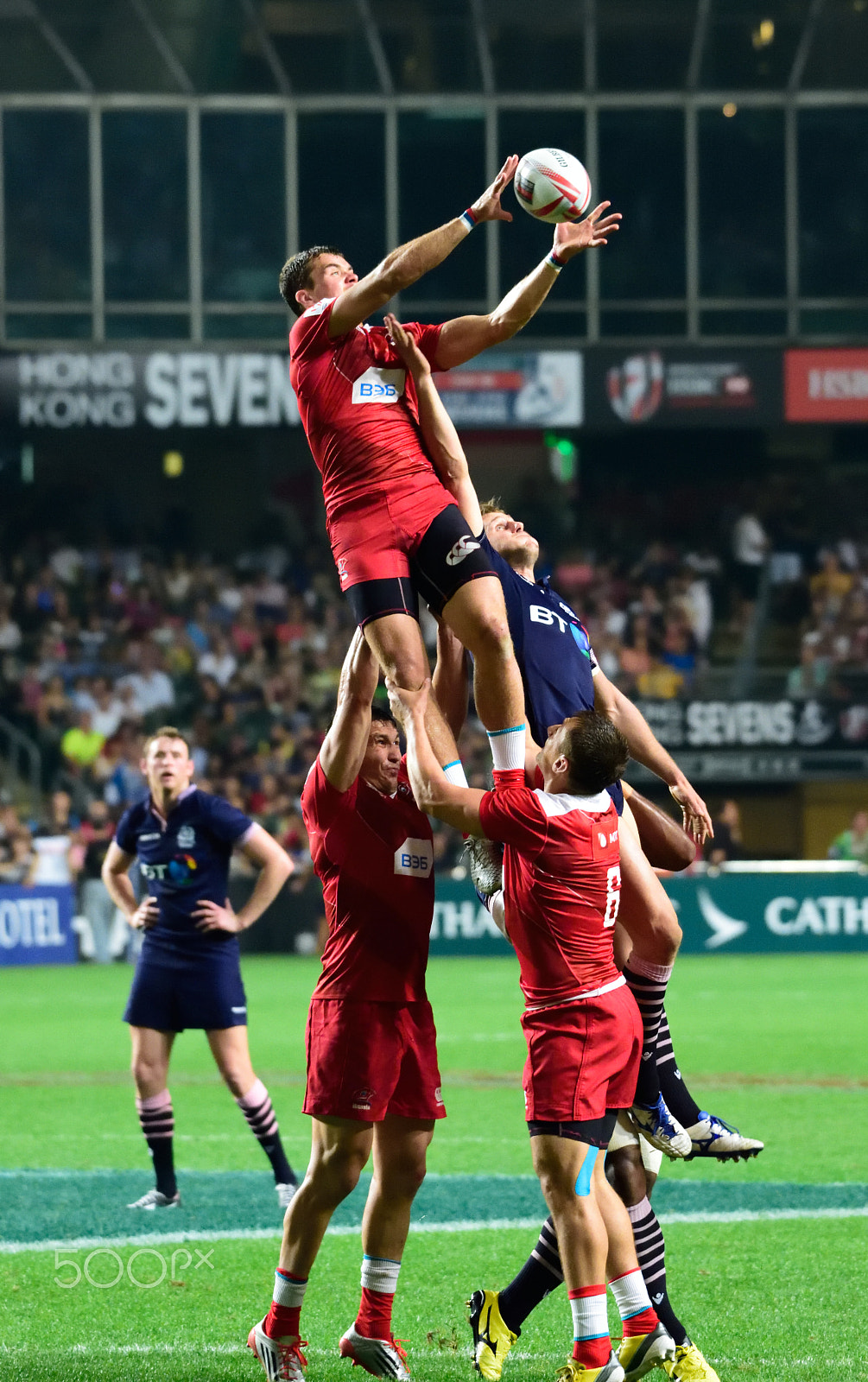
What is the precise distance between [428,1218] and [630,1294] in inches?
113

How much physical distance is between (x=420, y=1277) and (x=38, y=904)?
1544 cm

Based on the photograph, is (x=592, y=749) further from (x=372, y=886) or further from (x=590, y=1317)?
(x=590, y=1317)

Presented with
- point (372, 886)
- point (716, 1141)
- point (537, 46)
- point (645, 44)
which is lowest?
point (716, 1141)

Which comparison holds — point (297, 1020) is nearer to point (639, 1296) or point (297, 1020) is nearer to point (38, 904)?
point (38, 904)

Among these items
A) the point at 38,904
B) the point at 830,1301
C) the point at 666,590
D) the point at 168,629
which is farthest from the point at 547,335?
the point at 830,1301

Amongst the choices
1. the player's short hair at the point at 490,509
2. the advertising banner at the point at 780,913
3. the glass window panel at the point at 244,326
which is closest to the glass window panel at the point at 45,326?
the glass window panel at the point at 244,326

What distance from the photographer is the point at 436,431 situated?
654 centimetres

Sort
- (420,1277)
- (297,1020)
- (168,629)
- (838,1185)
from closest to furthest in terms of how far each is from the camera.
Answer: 1. (420,1277)
2. (838,1185)
3. (297,1020)
4. (168,629)

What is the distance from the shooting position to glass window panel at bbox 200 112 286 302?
2850 centimetres

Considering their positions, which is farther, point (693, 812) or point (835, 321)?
point (835, 321)

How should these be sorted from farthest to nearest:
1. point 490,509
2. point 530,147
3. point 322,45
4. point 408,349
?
1. point 530,147
2. point 322,45
3. point 490,509
4. point 408,349

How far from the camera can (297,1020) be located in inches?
647

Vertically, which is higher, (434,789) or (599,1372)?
(434,789)

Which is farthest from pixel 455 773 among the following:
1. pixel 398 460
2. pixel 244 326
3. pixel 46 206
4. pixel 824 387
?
pixel 46 206
